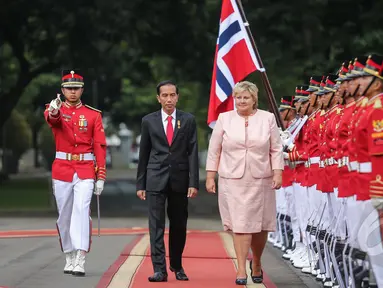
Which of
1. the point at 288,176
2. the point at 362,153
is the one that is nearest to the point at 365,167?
the point at 362,153

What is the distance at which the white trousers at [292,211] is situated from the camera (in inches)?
600

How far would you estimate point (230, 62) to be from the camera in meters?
16.0

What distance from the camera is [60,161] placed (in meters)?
13.8

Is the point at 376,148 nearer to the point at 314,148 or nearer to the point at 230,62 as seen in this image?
the point at 314,148

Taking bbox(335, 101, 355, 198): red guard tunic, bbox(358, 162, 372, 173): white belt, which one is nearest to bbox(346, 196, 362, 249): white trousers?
bbox(335, 101, 355, 198): red guard tunic

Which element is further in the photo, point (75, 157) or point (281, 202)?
point (281, 202)

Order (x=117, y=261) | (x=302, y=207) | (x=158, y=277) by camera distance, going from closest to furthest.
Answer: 1. (x=158, y=277)
2. (x=302, y=207)
3. (x=117, y=261)

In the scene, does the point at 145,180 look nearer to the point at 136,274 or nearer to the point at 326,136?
the point at 136,274

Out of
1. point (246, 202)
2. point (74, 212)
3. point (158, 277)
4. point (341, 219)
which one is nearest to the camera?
point (341, 219)

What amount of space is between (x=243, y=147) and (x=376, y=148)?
9.57ft

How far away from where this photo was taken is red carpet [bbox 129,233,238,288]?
1256cm

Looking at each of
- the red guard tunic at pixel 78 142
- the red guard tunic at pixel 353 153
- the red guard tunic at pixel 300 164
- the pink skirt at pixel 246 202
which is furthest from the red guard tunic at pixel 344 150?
the red guard tunic at pixel 78 142

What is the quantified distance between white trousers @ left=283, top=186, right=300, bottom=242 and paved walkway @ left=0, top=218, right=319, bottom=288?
40 cm

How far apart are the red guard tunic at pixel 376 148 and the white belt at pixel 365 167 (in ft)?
0.52
